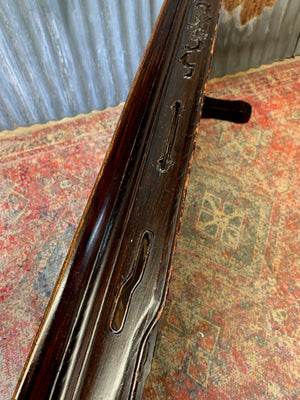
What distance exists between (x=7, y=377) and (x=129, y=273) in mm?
1292

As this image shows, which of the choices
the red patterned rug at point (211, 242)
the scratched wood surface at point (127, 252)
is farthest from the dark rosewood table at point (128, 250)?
the red patterned rug at point (211, 242)

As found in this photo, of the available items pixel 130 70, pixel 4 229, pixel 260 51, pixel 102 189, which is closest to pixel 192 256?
pixel 102 189

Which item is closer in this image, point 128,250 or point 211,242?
point 128,250

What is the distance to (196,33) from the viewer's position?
1344 millimetres

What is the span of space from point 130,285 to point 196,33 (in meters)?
1.11

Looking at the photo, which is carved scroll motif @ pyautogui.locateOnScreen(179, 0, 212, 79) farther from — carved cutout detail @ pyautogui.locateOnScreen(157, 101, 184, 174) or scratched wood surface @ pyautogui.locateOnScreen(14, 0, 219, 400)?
carved cutout detail @ pyautogui.locateOnScreen(157, 101, 184, 174)

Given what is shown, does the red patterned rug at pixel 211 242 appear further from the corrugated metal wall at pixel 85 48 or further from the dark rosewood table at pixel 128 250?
the dark rosewood table at pixel 128 250

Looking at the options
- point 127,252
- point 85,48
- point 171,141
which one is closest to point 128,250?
point 127,252

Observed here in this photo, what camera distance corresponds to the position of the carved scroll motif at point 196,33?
1.24 meters

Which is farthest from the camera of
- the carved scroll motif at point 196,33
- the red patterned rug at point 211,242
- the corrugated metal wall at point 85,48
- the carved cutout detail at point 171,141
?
the corrugated metal wall at point 85,48

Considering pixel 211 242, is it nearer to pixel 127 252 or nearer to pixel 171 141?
pixel 171 141

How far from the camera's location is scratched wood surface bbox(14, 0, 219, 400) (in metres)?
0.62

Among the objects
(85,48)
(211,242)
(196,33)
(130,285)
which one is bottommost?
(211,242)

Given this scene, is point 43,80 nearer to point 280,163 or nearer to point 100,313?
point 280,163
